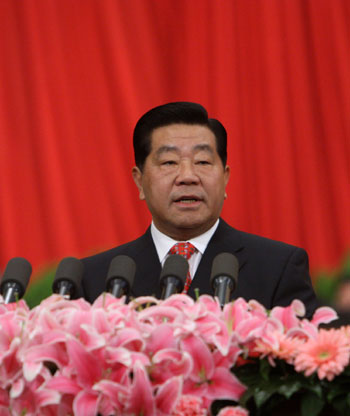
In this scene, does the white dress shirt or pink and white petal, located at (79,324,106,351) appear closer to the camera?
pink and white petal, located at (79,324,106,351)

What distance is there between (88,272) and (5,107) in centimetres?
79

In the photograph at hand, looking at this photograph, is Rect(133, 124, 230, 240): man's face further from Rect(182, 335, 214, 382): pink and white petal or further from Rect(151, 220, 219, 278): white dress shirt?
Rect(182, 335, 214, 382): pink and white petal

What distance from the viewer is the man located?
173 centimetres

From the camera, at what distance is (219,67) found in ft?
7.80

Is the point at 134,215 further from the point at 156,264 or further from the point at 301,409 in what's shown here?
the point at 301,409

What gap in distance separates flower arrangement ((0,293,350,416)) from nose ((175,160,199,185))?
2.97 feet

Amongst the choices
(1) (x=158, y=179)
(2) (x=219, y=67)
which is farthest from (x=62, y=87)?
(1) (x=158, y=179)

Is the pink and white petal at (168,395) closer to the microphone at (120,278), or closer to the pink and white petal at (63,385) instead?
the pink and white petal at (63,385)

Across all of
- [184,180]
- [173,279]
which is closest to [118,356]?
[173,279]

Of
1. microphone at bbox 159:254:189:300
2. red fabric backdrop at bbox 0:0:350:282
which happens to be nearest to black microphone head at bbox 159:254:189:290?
microphone at bbox 159:254:189:300

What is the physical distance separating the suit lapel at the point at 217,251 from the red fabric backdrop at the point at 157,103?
0.47m

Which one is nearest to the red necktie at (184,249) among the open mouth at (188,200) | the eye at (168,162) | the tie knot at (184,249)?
the tie knot at (184,249)

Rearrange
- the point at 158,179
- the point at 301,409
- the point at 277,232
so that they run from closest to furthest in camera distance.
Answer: the point at 301,409 → the point at 158,179 → the point at 277,232

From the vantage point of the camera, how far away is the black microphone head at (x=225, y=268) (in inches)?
40.4
